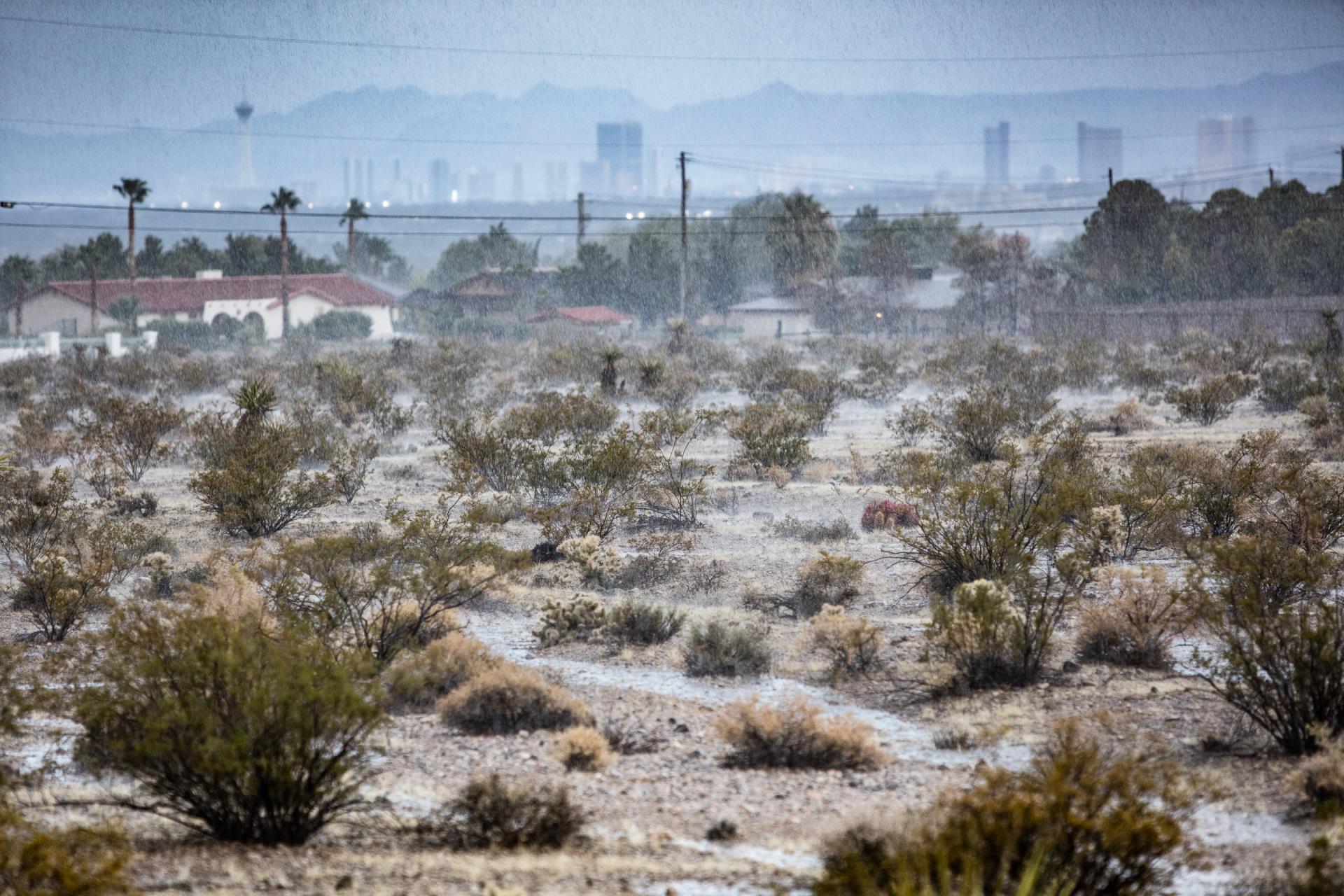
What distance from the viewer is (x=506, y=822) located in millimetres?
7070

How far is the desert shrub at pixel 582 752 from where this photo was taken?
870 cm

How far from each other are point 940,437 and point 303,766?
1798 centimetres

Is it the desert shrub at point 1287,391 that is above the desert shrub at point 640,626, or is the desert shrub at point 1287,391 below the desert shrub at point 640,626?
above

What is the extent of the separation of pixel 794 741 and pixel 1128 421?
19.8 meters

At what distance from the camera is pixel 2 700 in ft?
31.3

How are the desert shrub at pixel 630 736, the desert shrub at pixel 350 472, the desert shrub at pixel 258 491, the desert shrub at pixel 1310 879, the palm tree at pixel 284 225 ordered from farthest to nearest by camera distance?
the palm tree at pixel 284 225, the desert shrub at pixel 350 472, the desert shrub at pixel 258 491, the desert shrub at pixel 630 736, the desert shrub at pixel 1310 879

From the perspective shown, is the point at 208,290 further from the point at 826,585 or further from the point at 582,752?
the point at 582,752

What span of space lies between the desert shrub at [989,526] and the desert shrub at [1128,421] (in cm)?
973

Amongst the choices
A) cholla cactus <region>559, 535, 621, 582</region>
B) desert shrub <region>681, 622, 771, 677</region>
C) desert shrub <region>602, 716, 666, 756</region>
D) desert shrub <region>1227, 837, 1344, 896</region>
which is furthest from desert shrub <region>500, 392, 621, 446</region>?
desert shrub <region>1227, 837, 1344, 896</region>

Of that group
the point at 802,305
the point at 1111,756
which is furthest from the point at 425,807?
the point at 802,305

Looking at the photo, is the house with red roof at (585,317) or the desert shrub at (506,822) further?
the house with red roof at (585,317)

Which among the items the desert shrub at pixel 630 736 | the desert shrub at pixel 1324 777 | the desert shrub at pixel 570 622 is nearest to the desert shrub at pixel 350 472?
the desert shrub at pixel 570 622

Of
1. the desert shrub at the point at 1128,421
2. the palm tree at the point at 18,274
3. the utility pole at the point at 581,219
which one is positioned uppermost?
the utility pole at the point at 581,219

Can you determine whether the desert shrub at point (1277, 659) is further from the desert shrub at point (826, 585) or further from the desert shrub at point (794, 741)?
the desert shrub at point (826, 585)
